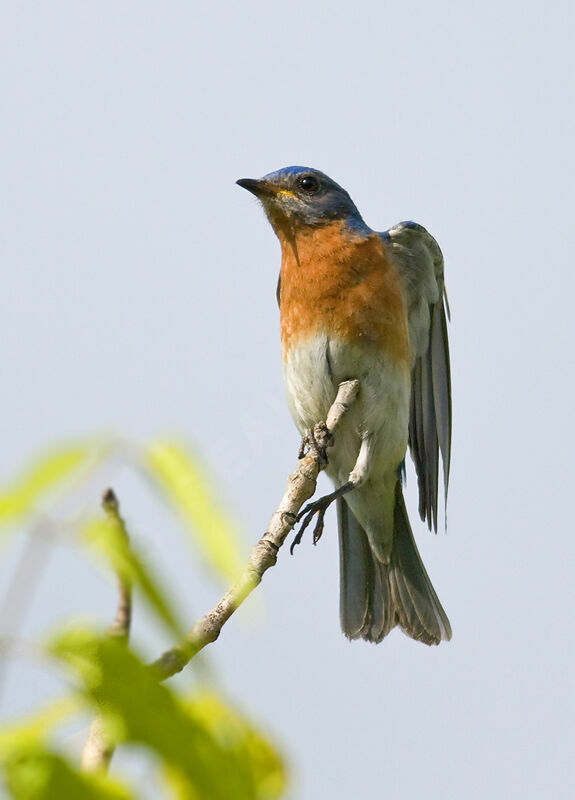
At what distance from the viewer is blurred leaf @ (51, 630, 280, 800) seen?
1338mm

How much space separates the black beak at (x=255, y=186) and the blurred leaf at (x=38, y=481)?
21.4ft

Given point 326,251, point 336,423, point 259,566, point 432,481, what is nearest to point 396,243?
point 326,251

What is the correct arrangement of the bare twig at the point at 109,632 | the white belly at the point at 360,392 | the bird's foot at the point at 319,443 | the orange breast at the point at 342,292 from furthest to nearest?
the orange breast at the point at 342,292
the white belly at the point at 360,392
the bird's foot at the point at 319,443
the bare twig at the point at 109,632

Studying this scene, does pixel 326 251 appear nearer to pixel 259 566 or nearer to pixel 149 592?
pixel 259 566

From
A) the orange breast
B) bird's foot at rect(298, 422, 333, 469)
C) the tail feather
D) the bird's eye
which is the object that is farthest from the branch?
the bird's eye

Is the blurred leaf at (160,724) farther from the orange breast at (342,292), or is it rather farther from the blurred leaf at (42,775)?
the orange breast at (342,292)

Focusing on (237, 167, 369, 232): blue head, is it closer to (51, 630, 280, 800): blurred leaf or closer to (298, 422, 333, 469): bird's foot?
(298, 422, 333, 469): bird's foot

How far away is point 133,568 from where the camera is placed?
1.37 m

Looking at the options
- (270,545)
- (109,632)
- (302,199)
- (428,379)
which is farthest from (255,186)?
(109,632)

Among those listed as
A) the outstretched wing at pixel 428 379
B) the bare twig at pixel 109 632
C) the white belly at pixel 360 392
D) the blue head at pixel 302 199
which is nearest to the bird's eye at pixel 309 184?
the blue head at pixel 302 199

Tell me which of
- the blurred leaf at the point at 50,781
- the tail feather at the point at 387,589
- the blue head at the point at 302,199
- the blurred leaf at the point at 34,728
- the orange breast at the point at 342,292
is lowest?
the tail feather at the point at 387,589

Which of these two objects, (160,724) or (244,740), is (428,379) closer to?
(244,740)

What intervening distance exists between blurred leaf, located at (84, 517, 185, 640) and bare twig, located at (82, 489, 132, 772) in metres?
0.02

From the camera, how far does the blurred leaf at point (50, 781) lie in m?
1.31
